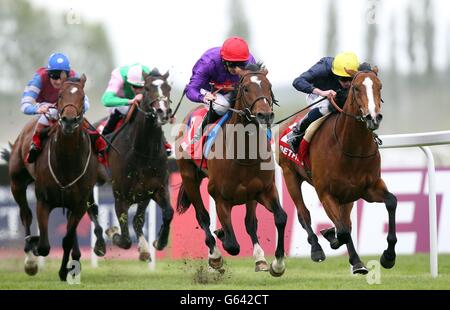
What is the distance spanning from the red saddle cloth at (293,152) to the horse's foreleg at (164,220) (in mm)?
1285

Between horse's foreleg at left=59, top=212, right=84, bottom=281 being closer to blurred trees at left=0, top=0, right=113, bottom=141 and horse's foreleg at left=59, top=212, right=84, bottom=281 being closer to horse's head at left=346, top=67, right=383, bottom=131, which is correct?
horse's head at left=346, top=67, right=383, bottom=131

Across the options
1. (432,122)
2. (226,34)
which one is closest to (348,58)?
(432,122)

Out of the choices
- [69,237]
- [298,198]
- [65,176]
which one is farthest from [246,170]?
[69,237]

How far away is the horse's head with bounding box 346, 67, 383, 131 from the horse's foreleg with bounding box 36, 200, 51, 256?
316cm

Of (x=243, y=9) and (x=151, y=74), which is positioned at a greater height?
(x=243, y=9)

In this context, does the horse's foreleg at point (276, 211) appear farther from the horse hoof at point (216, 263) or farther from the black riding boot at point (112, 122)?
the black riding boot at point (112, 122)

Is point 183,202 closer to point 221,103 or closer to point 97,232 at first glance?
point 97,232

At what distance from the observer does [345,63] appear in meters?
9.08

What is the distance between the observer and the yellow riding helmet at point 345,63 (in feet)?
29.7

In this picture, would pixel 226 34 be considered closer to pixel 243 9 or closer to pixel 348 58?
pixel 243 9

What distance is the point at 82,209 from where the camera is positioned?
32.1 feet

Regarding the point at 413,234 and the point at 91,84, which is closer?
the point at 413,234

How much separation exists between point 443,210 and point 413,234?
1.68 feet
